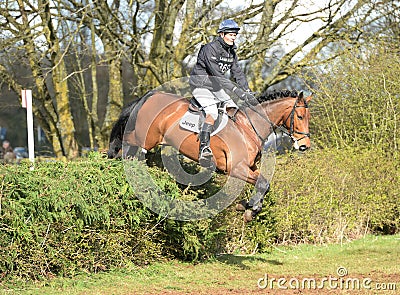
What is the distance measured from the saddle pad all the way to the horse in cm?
7

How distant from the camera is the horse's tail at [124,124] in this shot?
9.72 meters

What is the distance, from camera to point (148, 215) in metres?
8.23

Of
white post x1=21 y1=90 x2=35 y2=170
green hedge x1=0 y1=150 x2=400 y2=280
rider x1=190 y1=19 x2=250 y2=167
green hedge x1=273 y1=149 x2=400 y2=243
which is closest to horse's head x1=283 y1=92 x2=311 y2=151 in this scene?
rider x1=190 y1=19 x2=250 y2=167

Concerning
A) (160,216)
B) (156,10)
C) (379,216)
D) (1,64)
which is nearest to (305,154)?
(379,216)

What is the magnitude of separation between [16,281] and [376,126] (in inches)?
376

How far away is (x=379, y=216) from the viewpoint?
12.1 metres

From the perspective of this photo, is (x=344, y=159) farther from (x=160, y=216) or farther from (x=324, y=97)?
(x=160, y=216)

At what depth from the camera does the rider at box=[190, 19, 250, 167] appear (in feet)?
28.0

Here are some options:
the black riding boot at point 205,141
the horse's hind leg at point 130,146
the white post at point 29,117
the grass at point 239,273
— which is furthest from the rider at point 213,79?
the white post at point 29,117

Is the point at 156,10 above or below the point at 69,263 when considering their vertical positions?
above

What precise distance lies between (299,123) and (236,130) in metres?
0.99

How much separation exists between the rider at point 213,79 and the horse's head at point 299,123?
0.84 meters

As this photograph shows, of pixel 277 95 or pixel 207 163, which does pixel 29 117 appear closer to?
pixel 207 163

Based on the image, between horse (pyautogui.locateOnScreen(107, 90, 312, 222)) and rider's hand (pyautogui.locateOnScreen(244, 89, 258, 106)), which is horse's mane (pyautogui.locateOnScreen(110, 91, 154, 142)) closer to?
horse (pyautogui.locateOnScreen(107, 90, 312, 222))
